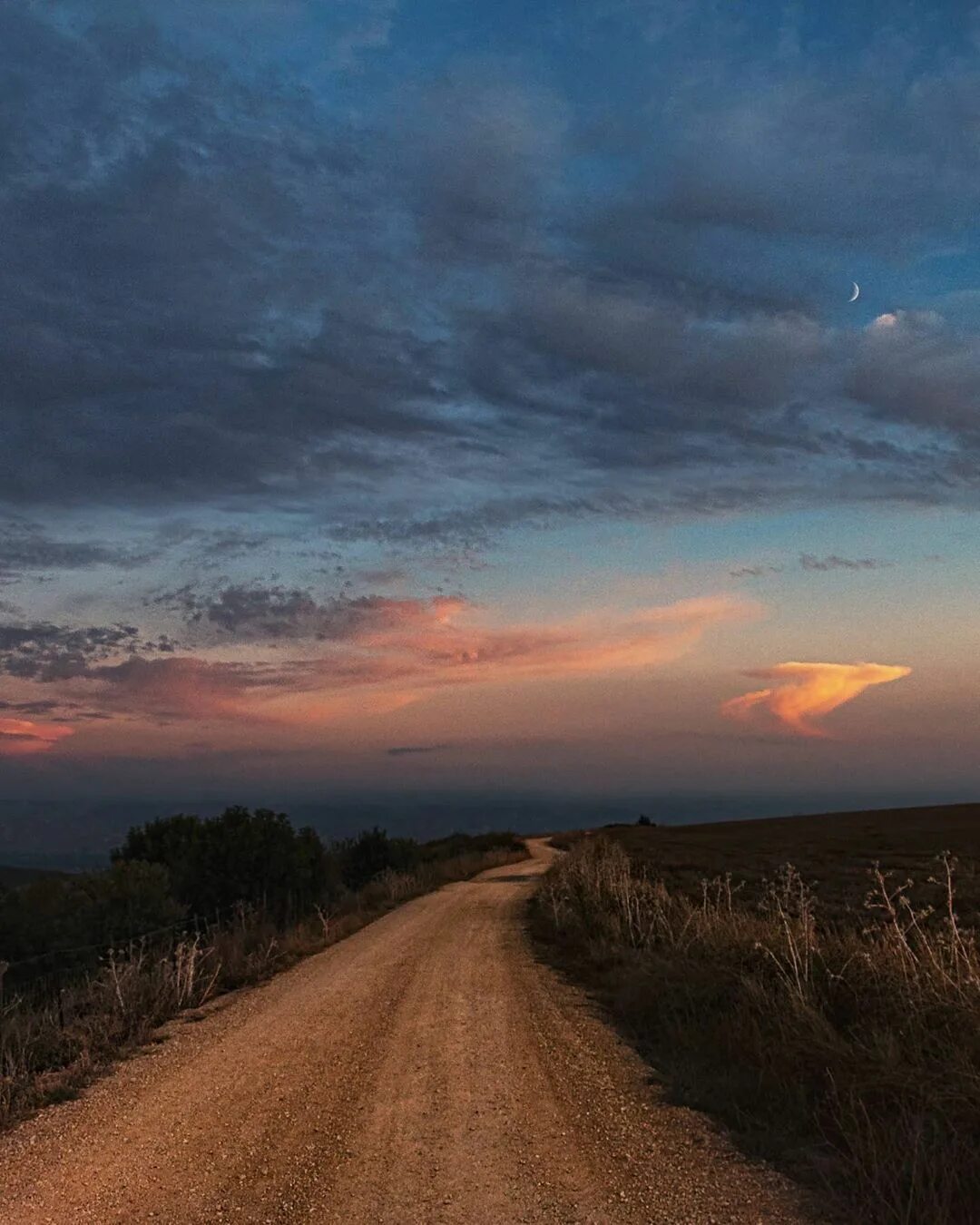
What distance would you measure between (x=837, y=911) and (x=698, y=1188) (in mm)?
16164

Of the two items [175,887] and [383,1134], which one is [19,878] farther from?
[383,1134]

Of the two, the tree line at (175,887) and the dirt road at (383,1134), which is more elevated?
the tree line at (175,887)

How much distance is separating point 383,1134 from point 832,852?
5074 cm

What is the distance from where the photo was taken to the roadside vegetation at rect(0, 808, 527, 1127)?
10945mm

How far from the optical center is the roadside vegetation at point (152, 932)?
431 inches

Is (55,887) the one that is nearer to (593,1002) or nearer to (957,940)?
(593,1002)

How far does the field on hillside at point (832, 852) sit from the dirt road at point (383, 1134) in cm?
500

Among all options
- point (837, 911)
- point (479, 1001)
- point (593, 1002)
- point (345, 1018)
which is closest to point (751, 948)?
point (593, 1002)

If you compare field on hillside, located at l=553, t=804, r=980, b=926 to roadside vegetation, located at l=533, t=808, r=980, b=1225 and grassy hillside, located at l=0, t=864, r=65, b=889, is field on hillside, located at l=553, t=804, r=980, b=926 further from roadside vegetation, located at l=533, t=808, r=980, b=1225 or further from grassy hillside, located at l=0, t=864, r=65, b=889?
grassy hillside, located at l=0, t=864, r=65, b=889

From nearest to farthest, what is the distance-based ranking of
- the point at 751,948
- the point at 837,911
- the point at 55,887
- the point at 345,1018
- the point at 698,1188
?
the point at 698,1188, the point at 751,948, the point at 345,1018, the point at 837,911, the point at 55,887

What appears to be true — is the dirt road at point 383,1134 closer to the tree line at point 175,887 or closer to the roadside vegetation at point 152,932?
the roadside vegetation at point 152,932

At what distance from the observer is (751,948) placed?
466 inches

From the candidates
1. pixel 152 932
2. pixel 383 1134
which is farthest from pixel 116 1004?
pixel 152 932

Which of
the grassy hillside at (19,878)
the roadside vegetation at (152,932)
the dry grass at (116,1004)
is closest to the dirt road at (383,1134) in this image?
the dry grass at (116,1004)
